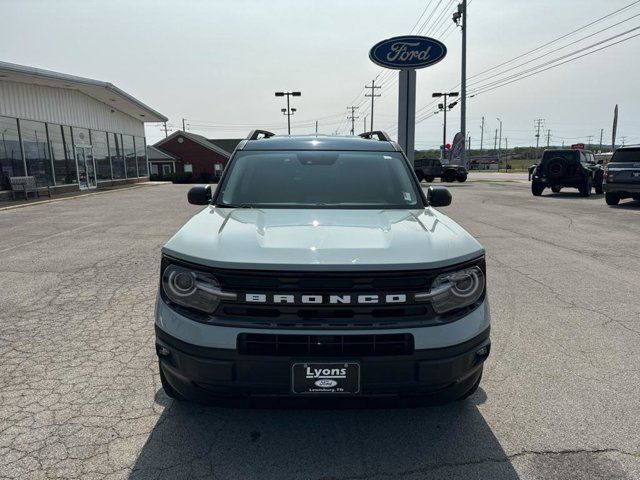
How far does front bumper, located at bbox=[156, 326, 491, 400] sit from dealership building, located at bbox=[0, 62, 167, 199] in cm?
1755

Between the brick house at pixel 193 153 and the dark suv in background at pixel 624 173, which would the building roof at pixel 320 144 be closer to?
the dark suv in background at pixel 624 173

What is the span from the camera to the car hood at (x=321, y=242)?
2266 millimetres

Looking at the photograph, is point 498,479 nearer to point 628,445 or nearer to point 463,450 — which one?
point 463,450

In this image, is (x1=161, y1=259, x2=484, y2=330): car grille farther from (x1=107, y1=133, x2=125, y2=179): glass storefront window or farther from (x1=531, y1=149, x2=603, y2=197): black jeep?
(x1=107, y1=133, x2=125, y2=179): glass storefront window

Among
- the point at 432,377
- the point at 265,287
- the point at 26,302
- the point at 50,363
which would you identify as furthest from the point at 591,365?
the point at 26,302

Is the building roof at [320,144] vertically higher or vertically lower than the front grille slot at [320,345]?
higher

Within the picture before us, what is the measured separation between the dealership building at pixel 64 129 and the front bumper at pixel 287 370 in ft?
57.6

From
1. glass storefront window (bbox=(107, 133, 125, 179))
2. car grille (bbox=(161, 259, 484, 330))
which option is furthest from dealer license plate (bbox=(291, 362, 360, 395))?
glass storefront window (bbox=(107, 133, 125, 179))

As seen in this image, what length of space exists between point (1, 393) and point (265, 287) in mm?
2323

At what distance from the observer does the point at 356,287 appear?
225cm

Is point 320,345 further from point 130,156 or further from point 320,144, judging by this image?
point 130,156

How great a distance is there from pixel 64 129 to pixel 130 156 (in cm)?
907

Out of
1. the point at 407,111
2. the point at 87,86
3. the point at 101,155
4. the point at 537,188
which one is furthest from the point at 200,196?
the point at 101,155

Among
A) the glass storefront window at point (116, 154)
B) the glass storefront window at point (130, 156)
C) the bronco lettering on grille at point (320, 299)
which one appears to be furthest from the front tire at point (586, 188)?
the glass storefront window at point (130, 156)
